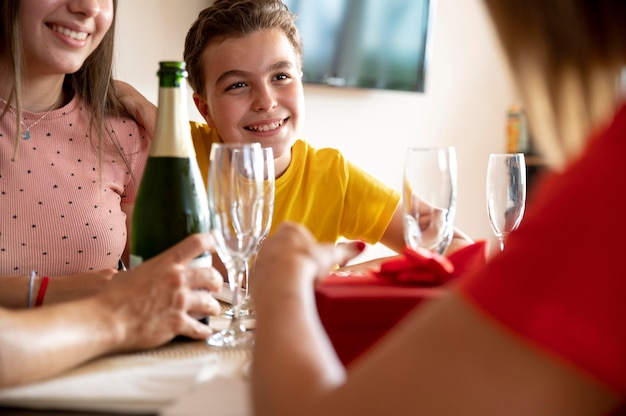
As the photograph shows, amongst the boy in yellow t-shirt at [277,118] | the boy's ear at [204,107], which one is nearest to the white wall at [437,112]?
the boy's ear at [204,107]

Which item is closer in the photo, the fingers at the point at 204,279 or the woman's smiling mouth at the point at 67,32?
the fingers at the point at 204,279

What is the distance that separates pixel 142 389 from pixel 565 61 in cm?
51

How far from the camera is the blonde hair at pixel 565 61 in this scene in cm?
60

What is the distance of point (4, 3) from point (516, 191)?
98 centimetres

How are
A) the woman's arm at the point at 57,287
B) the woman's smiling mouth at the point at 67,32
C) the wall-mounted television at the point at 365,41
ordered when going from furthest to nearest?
the wall-mounted television at the point at 365,41 → the woman's smiling mouth at the point at 67,32 → the woman's arm at the point at 57,287

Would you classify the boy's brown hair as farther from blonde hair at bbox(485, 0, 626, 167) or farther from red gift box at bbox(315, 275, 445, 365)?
blonde hair at bbox(485, 0, 626, 167)

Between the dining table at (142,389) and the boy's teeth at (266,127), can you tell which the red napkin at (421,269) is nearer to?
the dining table at (142,389)

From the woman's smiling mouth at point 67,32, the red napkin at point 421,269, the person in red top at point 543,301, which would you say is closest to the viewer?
the person in red top at point 543,301

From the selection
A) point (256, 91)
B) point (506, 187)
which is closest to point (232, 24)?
point (256, 91)

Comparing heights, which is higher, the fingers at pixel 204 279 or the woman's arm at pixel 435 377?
the woman's arm at pixel 435 377

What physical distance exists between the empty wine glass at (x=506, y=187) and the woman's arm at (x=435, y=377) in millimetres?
784

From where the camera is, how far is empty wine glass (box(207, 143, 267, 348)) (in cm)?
100

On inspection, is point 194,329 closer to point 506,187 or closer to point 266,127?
point 506,187

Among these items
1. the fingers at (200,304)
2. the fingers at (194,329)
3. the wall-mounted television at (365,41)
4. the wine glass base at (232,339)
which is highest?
the wall-mounted television at (365,41)
